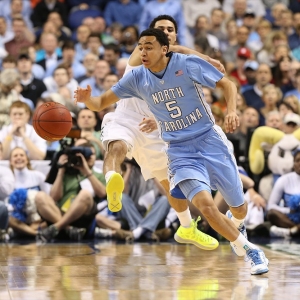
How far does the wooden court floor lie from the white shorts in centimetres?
94

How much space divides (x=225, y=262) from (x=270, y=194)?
10.5 feet

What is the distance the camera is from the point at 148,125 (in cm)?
720

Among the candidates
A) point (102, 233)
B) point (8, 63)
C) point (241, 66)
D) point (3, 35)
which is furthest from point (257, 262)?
point (3, 35)

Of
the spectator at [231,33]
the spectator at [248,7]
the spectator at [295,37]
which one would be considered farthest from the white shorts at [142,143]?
the spectator at [248,7]

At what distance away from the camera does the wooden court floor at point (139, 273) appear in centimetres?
575

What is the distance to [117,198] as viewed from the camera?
6598 mm

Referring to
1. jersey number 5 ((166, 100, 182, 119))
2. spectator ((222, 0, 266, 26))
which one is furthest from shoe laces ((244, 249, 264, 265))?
spectator ((222, 0, 266, 26))

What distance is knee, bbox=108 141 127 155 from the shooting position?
7.01m

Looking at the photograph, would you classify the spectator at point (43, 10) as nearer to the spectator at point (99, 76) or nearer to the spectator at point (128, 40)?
the spectator at point (128, 40)

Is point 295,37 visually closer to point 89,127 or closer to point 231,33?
point 231,33

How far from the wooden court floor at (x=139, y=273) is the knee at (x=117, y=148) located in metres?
1.08

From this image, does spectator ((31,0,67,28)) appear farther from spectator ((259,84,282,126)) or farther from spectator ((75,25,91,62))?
spectator ((259,84,282,126))

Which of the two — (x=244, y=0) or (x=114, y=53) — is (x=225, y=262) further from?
(x=244, y=0)

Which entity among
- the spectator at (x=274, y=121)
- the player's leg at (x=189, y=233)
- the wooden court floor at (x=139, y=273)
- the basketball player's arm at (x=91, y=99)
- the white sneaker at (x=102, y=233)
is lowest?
the white sneaker at (x=102, y=233)
